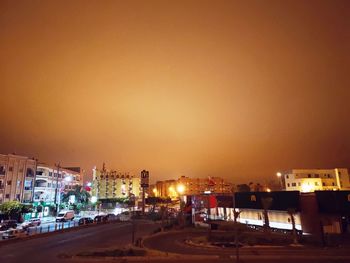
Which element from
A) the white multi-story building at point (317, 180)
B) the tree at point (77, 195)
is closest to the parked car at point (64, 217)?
the tree at point (77, 195)

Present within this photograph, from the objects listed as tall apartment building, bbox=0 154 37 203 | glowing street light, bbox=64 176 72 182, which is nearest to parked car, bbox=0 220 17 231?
tall apartment building, bbox=0 154 37 203

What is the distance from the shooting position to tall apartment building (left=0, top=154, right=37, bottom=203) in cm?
7619

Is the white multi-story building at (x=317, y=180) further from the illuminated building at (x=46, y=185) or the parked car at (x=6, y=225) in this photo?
the parked car at (x=6, y=225)

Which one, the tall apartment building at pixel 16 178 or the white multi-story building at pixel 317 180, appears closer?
the tall apartment building at pixel 16 178

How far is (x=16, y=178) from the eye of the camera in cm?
8006

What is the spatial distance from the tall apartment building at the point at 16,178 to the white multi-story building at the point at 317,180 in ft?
267

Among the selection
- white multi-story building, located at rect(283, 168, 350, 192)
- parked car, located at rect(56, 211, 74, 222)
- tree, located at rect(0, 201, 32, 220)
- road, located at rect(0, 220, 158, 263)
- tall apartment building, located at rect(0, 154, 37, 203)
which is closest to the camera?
road, located at rect(0, 220, 158, 263)

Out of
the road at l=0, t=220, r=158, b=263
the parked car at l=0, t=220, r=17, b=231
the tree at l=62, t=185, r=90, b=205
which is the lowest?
the road at l=0, t=220, r=158, b=263

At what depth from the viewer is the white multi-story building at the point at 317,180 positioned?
9969 centimetres

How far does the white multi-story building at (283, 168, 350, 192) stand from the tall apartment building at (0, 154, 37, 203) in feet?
267

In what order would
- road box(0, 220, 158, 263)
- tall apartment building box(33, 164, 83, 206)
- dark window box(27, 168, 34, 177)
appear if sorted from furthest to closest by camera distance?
tall apartment building box(33, 164, 83, 206) < dark window box(27, 168, 34, 177) < road box(0, 220, 158, 263)

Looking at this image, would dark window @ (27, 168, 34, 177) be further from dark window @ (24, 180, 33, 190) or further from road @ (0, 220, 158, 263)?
road @ (0, 220, 158, 263)

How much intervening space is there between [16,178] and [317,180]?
299 feet

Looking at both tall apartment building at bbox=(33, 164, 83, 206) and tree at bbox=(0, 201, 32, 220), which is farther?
tall apartment building at bbox=(33, 164, 83, 206)
